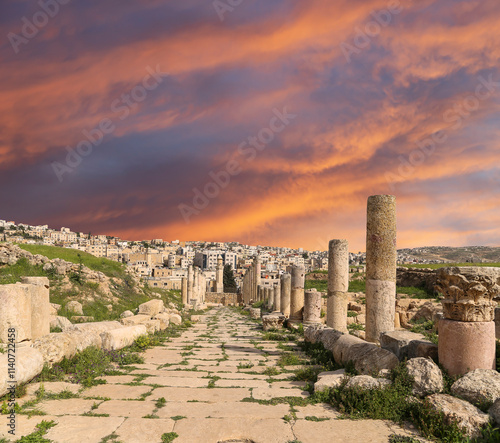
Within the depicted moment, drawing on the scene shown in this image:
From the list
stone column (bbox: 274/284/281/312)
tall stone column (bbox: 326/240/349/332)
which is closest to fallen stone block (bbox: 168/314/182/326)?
tall stone column (bbox: 326/240/349/332)

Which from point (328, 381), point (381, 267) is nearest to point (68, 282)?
point (381, 267)

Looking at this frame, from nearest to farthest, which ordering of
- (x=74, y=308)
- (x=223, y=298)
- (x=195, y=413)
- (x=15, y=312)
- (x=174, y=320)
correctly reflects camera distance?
(x=195, y=413), (x=15, y=312), (x=74, y=308), (x=174, y=320), (x=223, y=298)

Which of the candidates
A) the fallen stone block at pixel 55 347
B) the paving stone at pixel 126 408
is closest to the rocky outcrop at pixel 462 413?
the paving stone at pixel 126 408

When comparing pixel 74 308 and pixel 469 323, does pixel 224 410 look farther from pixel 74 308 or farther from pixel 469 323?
pixel 74 308

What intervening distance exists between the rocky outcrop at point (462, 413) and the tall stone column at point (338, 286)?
9.00m

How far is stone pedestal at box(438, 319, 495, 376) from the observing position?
6.17m

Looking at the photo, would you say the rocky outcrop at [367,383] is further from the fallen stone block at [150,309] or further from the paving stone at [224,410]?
the fallen stone block at [150,309]

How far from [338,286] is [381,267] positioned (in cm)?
474

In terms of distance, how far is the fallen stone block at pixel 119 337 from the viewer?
9.71 metres

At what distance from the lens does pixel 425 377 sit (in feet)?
19.6

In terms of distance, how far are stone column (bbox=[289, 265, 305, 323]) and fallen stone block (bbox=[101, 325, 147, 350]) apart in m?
8.23

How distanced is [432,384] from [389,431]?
50.6 inches

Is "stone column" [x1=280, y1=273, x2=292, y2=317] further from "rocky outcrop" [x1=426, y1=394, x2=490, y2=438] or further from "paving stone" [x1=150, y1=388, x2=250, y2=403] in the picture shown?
"rocky outcrop" [x1=426, y1=394, x2=490, y2=438]

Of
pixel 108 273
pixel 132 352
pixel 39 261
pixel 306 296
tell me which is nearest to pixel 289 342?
pixel 306 296
